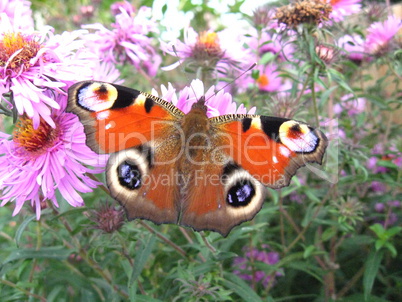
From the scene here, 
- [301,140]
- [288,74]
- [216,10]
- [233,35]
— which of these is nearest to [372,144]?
[288,74]

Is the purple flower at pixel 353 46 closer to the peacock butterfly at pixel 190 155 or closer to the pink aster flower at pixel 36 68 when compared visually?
the peacock butterfly at pixel 190 155

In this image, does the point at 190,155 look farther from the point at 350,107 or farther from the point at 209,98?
the point at 350,107

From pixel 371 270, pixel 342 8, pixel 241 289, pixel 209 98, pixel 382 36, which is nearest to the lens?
pixel 209 98

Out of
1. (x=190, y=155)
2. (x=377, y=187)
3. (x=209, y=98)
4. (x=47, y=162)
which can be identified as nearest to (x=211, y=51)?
(x=209, y=98)

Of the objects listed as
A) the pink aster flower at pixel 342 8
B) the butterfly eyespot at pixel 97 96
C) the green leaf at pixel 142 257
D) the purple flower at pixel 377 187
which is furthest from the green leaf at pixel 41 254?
the purple flower at pixel 377 187

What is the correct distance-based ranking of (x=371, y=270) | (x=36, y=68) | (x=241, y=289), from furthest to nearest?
(x=371, y=270) → (x=241, y=289) → (x=36, y=68)

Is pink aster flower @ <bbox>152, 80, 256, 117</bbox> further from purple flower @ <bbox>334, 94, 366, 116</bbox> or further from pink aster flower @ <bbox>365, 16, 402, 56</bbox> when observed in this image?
purple flower @ <bbox>334, 94, 366, 116</bbox>
